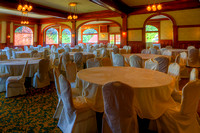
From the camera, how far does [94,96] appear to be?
7.63 feet

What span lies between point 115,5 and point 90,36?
11501 mm

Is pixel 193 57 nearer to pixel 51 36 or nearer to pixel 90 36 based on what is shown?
pixel 90 36

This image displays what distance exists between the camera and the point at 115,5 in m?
9.40

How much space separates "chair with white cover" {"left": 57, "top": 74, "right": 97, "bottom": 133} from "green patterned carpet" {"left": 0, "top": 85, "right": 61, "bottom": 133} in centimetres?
46

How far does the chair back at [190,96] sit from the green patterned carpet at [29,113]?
1958mm

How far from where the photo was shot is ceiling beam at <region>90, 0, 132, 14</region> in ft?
26.1

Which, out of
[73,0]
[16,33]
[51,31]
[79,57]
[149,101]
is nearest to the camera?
[149,101]

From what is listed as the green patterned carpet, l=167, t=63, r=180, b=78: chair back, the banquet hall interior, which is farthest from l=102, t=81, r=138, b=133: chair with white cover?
l=167, t=63, r=180, b=78: chair back

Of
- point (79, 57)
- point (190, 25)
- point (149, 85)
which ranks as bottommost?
point (149, 85)

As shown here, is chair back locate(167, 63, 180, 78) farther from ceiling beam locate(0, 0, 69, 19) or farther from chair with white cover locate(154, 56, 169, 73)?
ceiling beam locate(0, 0, 69, 19)

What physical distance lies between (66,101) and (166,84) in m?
1.49

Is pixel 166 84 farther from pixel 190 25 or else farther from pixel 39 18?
pixel 39 18

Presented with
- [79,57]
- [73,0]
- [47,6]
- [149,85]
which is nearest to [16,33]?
[47,6]

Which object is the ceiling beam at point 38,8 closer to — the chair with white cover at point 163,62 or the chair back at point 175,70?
the chair with white cover at point 163,62
